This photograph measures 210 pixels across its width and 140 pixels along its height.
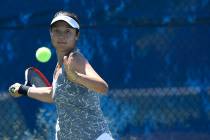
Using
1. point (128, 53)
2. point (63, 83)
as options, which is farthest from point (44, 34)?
point (63, 83)

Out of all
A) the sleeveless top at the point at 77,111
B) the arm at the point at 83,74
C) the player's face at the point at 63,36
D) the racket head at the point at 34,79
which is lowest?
the sleeveless top at the point at 77,111

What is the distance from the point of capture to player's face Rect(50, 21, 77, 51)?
3629 millimetres

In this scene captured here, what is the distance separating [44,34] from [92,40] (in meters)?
0.38

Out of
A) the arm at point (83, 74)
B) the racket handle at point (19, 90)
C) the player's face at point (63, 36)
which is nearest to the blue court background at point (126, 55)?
the racket handle at point (19, 90)

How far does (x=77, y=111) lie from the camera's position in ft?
11.7

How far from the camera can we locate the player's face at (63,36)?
3.63 meters

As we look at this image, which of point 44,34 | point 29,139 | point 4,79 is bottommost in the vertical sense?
point 29,139

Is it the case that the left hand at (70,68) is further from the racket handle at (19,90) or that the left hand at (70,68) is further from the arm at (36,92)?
the racket handle at (19,90)

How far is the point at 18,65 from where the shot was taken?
17.6 feet

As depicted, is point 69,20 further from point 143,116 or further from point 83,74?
point 143,116

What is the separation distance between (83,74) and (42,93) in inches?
29.5

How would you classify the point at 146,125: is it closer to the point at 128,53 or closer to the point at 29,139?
the point at 128,53

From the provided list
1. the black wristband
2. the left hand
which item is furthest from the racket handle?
the left hand

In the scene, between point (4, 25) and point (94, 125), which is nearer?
point (94, 125)
